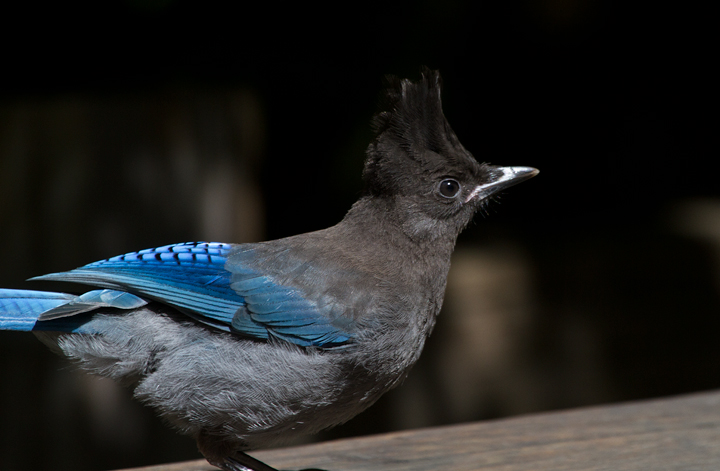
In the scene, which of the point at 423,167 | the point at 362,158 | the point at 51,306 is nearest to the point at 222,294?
the point at 51,306

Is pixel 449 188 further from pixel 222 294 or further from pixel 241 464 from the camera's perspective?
pixel 241 464

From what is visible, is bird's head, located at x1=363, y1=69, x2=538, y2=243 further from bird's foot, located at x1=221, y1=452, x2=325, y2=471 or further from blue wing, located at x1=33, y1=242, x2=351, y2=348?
bird's foot, located at x1=221, y1=452, x2=325, y2=471

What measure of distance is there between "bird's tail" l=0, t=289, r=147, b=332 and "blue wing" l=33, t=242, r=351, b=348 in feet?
0.11

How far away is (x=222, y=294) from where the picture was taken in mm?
2254

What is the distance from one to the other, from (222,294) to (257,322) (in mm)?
A: 130

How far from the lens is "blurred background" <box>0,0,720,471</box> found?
10.4 ft

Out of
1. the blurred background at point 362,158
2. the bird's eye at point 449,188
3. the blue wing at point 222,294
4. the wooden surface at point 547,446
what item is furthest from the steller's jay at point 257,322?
the blurred background at point 362,158

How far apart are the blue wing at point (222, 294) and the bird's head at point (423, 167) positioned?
47 centimetres

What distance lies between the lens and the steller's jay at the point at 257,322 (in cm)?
215

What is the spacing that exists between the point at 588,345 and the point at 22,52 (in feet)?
11.0

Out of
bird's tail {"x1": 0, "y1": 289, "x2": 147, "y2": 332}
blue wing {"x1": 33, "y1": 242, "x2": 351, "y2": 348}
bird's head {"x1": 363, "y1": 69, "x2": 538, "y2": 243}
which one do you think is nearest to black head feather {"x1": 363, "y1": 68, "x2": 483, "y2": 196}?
bird's head {"x1": 363, "y1": 69, "x2": 538, "y2": 243}

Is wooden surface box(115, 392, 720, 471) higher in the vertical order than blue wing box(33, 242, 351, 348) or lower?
lower

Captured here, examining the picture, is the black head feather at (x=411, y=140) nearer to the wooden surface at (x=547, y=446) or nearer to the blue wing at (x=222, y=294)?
the blue wing at (x=222, y=294)

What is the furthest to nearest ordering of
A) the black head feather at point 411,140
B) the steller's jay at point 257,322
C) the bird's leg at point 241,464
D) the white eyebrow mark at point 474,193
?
the white eyebrow mark at point 474,193
the black head feather at point 411,140
the bird's leg at point 241,464
the steller's jay at point 257,322
